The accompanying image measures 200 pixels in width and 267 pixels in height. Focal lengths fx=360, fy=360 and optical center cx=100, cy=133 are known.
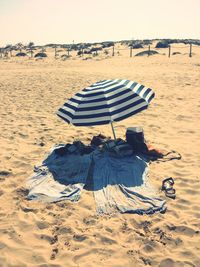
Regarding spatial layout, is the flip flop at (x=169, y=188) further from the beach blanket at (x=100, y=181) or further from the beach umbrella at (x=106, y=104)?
the beach umbrella at (x=106, y=104)

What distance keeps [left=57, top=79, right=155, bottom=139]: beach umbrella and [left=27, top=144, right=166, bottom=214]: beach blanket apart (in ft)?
2.59

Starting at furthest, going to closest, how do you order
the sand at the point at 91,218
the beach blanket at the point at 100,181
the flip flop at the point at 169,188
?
the flip flop at the point at 169,188 < the beach blanket at the point at 100,181 < the sand at the point at 91,218

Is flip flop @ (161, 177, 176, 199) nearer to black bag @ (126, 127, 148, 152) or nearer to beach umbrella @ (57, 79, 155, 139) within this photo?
black bag @ (126, 127, 148, 152)

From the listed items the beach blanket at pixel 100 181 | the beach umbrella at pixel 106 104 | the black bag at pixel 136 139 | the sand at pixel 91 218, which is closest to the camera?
the sand at pixel 91 218

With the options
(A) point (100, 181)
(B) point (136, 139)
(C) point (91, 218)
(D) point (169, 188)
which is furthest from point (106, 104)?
(C) point (91, 218)

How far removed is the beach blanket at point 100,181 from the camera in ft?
18.2

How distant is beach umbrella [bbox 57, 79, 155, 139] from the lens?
21.5 feet

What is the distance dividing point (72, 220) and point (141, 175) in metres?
1.74

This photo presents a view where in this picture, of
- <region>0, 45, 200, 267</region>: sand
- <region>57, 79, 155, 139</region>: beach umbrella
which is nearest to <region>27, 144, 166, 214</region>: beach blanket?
<region>0, 45, 200, 267</region>: sand

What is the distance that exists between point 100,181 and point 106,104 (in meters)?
1.40

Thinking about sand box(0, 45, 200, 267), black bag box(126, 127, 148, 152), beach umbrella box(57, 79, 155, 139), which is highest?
beach umbrella box(57, 79, 155, 139)

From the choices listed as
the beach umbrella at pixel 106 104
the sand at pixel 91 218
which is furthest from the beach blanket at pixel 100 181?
the beach umbrella at pixel 106 104

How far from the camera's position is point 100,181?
6293 millimetres

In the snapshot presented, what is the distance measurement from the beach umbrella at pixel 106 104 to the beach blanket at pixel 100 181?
788mm
